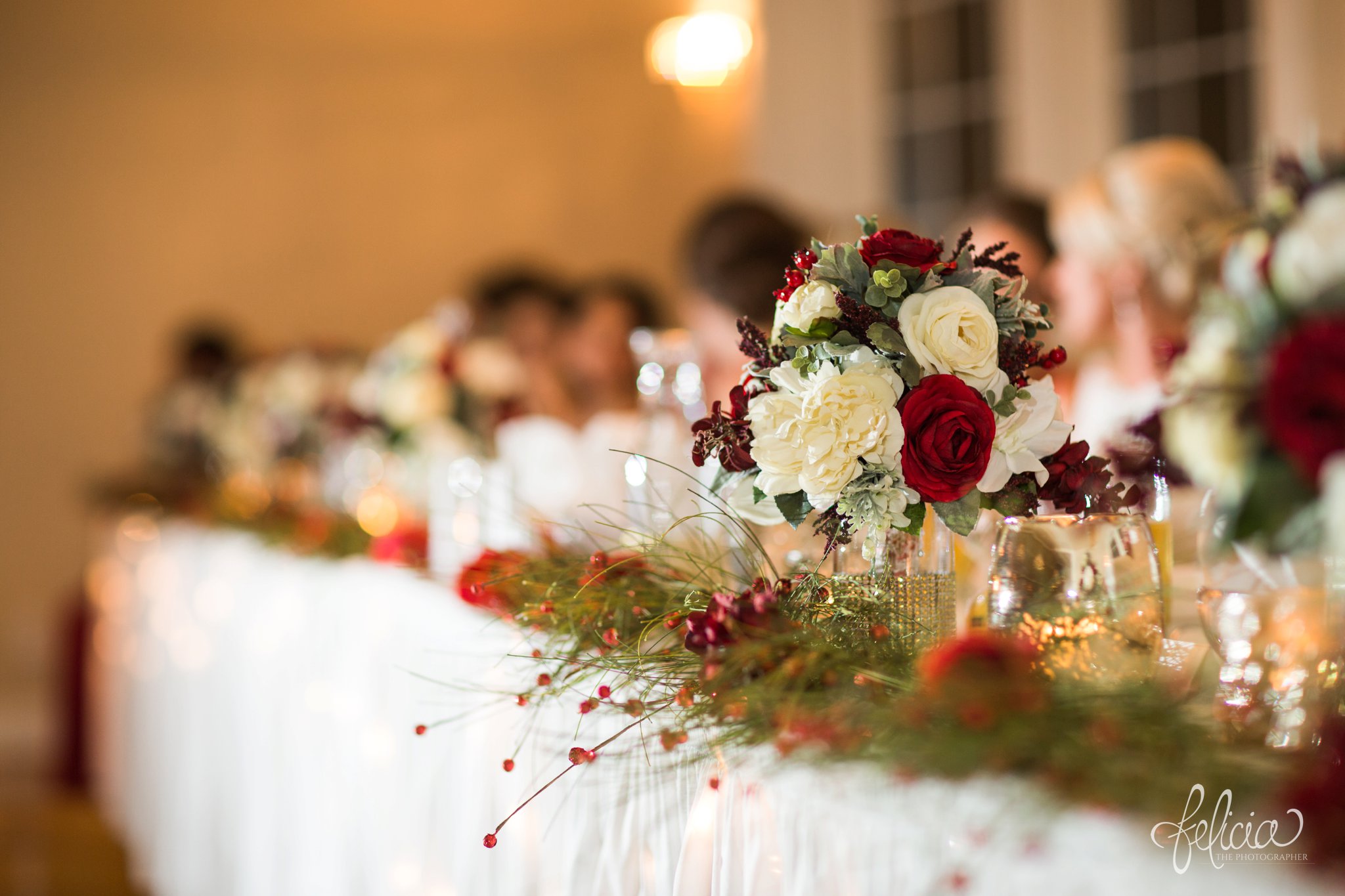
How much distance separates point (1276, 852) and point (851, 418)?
1.30ft

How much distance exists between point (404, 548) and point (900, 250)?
3.92ft

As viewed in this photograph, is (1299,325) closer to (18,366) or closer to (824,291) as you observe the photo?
(824,291)

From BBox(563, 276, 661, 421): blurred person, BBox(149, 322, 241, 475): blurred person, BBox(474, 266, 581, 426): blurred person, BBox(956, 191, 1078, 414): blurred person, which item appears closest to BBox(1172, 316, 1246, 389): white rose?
BBox(956, 191, 1078, 414): blurred person

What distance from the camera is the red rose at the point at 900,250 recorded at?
0.95 metres

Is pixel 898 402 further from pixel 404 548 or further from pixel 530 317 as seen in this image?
pixel 530 317

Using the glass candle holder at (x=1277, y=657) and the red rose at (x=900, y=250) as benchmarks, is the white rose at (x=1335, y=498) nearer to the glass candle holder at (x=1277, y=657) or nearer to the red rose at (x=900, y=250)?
the glass candle holder at (x=1277, y=657)

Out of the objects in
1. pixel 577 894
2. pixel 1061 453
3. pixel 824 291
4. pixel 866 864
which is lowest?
pixel 577 894

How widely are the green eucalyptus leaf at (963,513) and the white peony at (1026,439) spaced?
12mm

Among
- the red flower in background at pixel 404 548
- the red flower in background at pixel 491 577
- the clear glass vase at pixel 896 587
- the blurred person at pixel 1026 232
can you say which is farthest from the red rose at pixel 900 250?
the blurred person at pixel 1026 232

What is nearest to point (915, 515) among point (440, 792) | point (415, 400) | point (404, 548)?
point (440, 792)

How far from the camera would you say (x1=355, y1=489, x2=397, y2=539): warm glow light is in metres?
2.30

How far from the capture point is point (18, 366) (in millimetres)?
6062

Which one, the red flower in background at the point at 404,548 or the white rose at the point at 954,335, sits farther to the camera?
the red flower in background at the point at 404,548

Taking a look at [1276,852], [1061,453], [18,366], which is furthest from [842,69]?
[1276,852]
